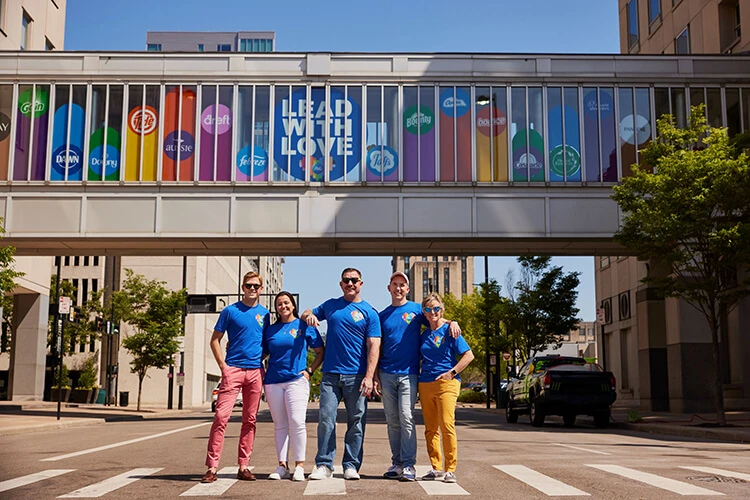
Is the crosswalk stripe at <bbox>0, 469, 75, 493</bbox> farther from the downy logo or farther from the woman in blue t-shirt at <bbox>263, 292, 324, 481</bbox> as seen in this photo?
the downy logo

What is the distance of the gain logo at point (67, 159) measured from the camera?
3061 centimetres

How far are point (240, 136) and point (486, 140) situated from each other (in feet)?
26.9

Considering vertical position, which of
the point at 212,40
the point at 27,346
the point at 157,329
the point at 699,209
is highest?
the point at 212,40

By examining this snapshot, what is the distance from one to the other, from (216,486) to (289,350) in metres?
1.53

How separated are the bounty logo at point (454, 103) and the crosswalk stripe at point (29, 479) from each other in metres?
22.0

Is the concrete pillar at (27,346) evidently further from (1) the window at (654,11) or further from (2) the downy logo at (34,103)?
(1) the window at (654,11)

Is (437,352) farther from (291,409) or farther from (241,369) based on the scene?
(241,369)

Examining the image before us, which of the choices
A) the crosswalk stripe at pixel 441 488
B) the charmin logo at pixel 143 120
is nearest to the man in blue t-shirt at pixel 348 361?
the crosswalk stripe at pixel 441 488

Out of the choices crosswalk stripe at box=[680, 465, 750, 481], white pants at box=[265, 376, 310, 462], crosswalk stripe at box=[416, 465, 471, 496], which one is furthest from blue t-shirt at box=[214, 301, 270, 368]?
crosswalk stripe at box=[680, 465, 750, 481]

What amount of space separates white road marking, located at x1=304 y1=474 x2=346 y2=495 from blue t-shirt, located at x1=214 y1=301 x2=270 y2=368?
1354 mm

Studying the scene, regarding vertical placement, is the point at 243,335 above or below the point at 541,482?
above

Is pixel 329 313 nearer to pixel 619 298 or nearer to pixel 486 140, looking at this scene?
pixel 486 140

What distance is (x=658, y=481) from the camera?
32.2ft

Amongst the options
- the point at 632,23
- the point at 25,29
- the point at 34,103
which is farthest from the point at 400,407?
the point at 632,23
